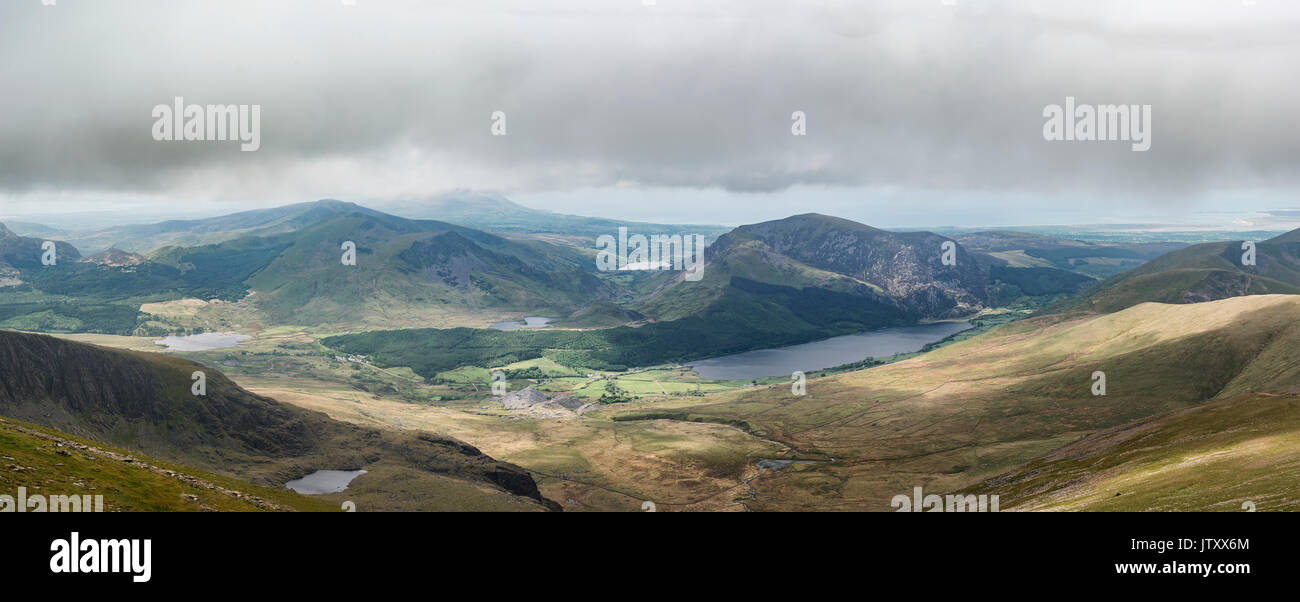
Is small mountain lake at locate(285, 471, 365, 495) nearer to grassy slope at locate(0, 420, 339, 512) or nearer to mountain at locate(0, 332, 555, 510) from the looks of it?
mountain at locate(0, 332, 555, 510)

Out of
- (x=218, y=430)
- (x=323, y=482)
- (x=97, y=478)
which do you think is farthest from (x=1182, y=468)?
(x=218, y=430)

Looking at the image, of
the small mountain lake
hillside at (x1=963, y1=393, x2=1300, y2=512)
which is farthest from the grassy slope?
hillside at (x1=963, y1=393, x2=1300, y2=512)

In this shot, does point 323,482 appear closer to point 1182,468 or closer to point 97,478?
point 97,478

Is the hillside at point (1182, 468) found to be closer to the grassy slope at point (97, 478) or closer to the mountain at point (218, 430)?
the mountain at point (218, 430)

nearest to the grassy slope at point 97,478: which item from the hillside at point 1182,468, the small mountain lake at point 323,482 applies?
the small mountain lake at point 323,482

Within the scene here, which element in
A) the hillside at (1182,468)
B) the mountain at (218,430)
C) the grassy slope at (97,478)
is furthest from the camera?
the mountain at (218,430)
